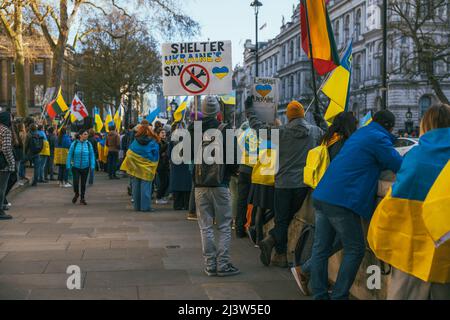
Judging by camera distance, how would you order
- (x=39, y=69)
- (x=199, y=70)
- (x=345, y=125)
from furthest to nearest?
(x=39, y=69) → (x=199, y=70) → (x=345, y=125)

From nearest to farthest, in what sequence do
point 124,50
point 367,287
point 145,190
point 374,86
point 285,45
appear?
point 367,287, point 145,190, point 124,50, point 374,86, point 285,45

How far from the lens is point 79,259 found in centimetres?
742

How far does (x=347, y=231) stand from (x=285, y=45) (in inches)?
4318

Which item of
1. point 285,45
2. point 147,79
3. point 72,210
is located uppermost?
point 285,45

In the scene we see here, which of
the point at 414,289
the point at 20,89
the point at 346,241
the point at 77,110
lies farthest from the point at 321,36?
the point at 20,89

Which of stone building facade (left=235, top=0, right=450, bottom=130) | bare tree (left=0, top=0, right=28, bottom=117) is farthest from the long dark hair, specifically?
stone building facade (left=235, top=0, right=450, bottom=130)

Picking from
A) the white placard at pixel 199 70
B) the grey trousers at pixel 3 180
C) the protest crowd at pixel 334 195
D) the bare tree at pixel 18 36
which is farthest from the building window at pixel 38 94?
the white placard at pixel 199 70

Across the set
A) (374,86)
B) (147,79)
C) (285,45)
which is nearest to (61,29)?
(147,79)

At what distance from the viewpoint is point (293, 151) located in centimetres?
683

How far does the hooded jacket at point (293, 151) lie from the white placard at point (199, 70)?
388cm

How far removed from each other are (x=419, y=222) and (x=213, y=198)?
3057mm

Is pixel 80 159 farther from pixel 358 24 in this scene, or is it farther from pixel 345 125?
pixel 358 24

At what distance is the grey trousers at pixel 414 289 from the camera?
380 cm
